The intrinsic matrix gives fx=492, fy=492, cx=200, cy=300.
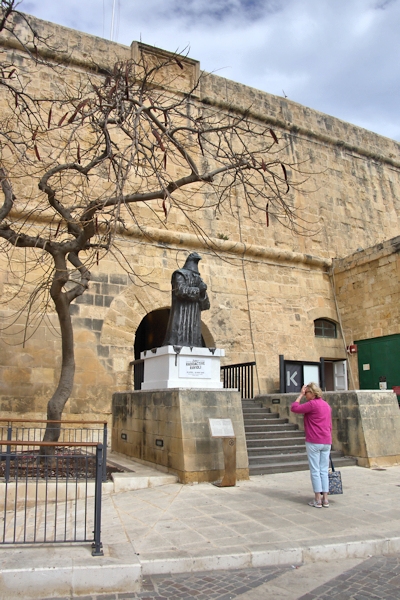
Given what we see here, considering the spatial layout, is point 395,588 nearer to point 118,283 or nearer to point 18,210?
point 118,283

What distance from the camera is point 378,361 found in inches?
535

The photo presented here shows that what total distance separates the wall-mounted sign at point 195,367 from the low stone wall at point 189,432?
50cm

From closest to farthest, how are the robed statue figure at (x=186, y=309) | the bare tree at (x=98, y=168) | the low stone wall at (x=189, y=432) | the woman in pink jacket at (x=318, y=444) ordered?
the woman in pink jacket at (x=318, y=444) → the bare tree at (x=98, y=168) → the low stone wall at (x=189, y=432) → the robed statue figure at (x=186, y=309)

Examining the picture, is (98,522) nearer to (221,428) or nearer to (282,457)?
(221,428)

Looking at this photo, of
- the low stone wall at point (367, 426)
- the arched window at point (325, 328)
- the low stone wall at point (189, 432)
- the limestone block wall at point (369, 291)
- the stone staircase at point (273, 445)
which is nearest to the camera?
the low stone wall at point (189, 432)

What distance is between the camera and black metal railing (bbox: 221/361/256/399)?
1175cm

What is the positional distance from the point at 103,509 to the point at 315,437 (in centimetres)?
254

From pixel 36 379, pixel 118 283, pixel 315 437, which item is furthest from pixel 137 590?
pixel 118 283

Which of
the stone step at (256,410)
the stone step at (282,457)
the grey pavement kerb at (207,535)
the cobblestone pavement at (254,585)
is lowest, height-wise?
the cobblestone pavement at (254,585)

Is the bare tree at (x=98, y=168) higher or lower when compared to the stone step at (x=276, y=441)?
higher

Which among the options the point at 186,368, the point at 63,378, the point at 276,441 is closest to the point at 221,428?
the point at 186,368

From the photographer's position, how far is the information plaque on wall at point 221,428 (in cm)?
663

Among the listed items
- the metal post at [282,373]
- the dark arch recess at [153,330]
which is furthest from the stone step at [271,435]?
the dark arch recess at [153,330]

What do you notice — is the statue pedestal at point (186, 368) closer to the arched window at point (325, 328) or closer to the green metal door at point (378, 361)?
the green metal door at point (378, 361)
